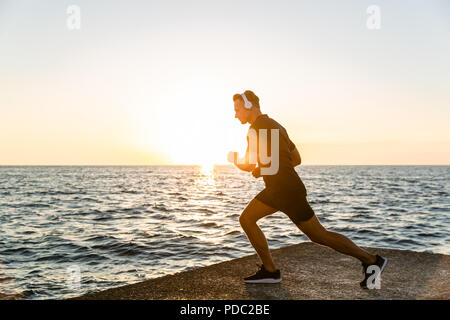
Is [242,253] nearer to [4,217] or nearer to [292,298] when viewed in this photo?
[292,298]

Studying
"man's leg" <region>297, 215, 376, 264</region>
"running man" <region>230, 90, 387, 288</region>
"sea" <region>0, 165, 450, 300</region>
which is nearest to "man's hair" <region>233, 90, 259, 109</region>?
"running man" <region>230, 90, 387, 288</region>

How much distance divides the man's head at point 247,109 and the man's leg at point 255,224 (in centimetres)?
96

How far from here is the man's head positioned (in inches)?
181

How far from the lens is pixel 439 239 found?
13.5 meters

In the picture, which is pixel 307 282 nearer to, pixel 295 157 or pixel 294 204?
pixel 294 204

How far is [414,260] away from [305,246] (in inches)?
67.8

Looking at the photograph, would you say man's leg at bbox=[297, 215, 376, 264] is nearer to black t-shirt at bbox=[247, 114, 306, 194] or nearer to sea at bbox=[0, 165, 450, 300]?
black t-shirt at bbox=[247, 114, 306, 194]

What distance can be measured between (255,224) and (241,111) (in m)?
1.34

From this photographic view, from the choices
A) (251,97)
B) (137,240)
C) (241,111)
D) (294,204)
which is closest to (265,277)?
(294,204)

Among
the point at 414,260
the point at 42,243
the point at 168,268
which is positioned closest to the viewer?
the point at 414,260

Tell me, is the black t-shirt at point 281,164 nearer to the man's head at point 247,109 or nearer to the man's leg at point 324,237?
the man's head at point 247,109

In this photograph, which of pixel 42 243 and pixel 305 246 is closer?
pixel 305 246
